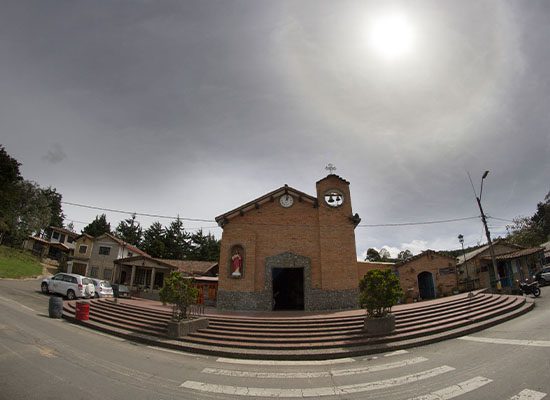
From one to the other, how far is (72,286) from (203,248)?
3088 cm

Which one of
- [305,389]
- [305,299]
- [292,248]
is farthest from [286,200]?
[305,389]

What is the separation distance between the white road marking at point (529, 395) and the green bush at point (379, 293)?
17.7 feet

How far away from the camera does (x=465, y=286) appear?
24906mm

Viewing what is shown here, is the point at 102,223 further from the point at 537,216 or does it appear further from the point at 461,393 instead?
the point at 537,216

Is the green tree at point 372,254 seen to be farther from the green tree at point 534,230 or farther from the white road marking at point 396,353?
the white road marking at point 396,353

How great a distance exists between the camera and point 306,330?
37.3 ft

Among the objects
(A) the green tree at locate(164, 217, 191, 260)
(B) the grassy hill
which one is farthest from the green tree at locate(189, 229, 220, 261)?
(B) the grassy hill

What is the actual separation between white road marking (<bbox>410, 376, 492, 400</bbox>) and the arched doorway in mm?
20570

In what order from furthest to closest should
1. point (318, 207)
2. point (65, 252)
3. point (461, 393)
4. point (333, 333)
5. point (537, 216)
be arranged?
point (537, 216) → point (65, 252) → point (318, 207) → point (333, 333) → point (461, 393)

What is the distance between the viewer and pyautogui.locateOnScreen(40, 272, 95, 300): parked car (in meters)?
19.5

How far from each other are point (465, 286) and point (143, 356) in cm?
2679

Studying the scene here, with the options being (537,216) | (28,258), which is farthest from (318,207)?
(537,216)

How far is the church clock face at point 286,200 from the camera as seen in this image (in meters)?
18.9

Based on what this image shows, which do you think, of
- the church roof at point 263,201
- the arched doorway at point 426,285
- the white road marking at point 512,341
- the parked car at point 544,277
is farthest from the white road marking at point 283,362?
the parked car at point 544,277
